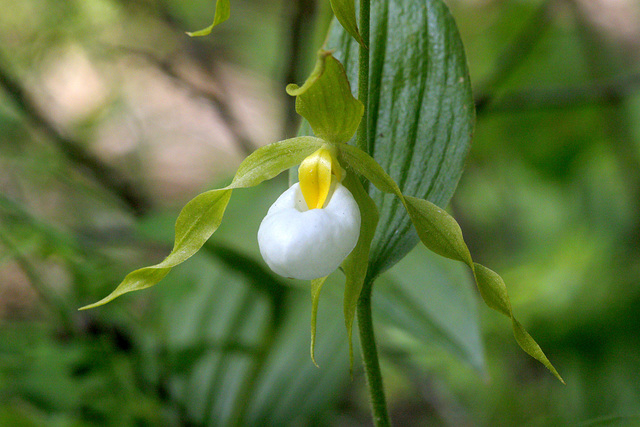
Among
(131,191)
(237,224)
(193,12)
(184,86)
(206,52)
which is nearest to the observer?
(237,224)

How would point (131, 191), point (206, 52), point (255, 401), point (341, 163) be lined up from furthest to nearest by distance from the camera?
point (206, 52)
point (131, 191)
point (255, 401)
point (341, 163)

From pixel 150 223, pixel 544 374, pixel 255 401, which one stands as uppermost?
pixel 150 223

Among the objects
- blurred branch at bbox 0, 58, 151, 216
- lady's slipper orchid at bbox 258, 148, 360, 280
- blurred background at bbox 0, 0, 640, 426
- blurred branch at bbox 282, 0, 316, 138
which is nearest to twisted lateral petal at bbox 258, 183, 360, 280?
lady's slipper orchid at bbox 258, 148, 360, 280

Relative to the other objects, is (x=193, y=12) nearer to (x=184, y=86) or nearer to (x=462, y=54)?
(x=184, y=86)

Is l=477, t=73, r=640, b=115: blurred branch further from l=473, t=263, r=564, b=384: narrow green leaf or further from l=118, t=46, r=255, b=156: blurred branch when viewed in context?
l=473, t=263, r=564, b=384: narrow green leaf

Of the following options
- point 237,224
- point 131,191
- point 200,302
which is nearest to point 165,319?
point 200,302

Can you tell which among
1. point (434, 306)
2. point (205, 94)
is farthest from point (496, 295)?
point (205, 94)
